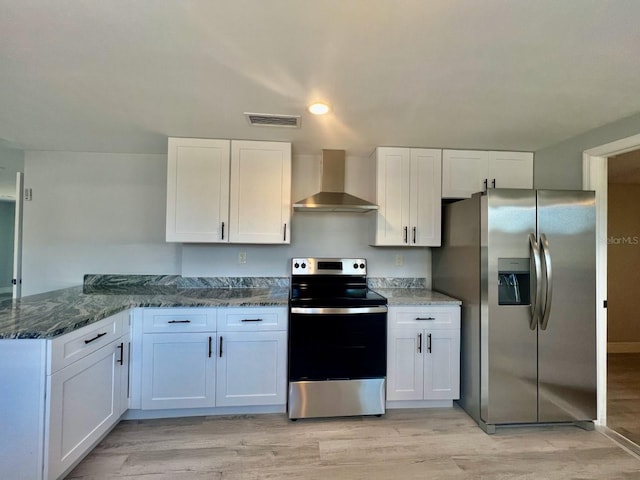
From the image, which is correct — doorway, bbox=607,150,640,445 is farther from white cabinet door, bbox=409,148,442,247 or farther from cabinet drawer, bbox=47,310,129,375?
cabinet drawer, bbox=47,310,129,375

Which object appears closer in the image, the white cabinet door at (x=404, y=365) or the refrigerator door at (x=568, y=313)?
the refrigerator door at (x=568, y=313)

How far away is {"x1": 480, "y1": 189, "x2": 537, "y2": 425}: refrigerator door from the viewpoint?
222 centimetres

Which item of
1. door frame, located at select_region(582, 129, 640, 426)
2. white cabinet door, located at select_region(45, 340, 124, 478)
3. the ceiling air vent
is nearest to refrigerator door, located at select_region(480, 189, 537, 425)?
door frame, located at select_region(582, 129, 640, 426)

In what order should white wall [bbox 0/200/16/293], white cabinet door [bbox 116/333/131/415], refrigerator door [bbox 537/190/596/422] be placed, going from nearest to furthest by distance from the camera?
1. white cabinet door [bbox 116/333/131/415]
2. refrigerator door [bbox 537/190/596/422]
3. white wall [bbox 0/200/16/293]

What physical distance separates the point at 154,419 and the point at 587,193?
3.56m

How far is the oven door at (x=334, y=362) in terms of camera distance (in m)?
2.32

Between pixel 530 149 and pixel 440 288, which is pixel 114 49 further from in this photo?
pixel 530 149

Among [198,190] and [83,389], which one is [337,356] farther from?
[198,190]

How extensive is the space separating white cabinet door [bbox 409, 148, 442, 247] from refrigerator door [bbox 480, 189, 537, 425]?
62 centimetres

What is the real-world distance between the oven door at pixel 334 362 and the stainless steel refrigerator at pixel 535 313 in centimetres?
79

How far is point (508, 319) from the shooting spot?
224cm

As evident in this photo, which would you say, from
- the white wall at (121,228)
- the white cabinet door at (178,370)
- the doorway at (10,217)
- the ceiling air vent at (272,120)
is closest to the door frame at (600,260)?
the white wall at (121,228)

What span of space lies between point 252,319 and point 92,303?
1.09 m

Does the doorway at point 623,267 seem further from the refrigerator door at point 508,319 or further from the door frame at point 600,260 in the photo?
the refrigerator door at point 508,319
